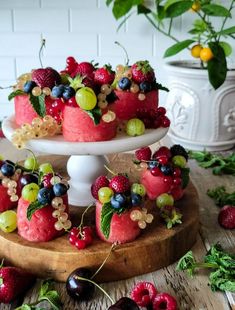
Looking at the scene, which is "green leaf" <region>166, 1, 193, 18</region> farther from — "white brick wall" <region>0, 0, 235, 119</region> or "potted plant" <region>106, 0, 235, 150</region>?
"white brick wall" <region>0, 0, 235, 119</region>

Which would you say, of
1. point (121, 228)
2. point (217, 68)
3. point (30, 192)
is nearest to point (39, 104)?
point (30, 192)

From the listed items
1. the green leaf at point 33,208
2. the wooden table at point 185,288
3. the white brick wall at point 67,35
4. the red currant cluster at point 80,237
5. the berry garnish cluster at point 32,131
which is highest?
the white brick wall at point 67,35

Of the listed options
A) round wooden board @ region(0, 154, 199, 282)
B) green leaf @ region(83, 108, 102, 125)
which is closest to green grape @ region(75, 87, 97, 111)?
green leaf @ region(83, 108, 102, 125)

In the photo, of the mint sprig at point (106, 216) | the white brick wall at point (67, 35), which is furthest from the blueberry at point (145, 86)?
the white brick wall at point (67, 35)

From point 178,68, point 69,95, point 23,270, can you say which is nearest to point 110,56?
point 178,68

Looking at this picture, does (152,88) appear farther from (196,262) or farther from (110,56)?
(110,56)

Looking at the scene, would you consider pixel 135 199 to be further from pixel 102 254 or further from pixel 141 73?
pixel 141 73

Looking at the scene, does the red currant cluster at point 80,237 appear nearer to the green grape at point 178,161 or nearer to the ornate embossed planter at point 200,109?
the green grape at point 178,161
